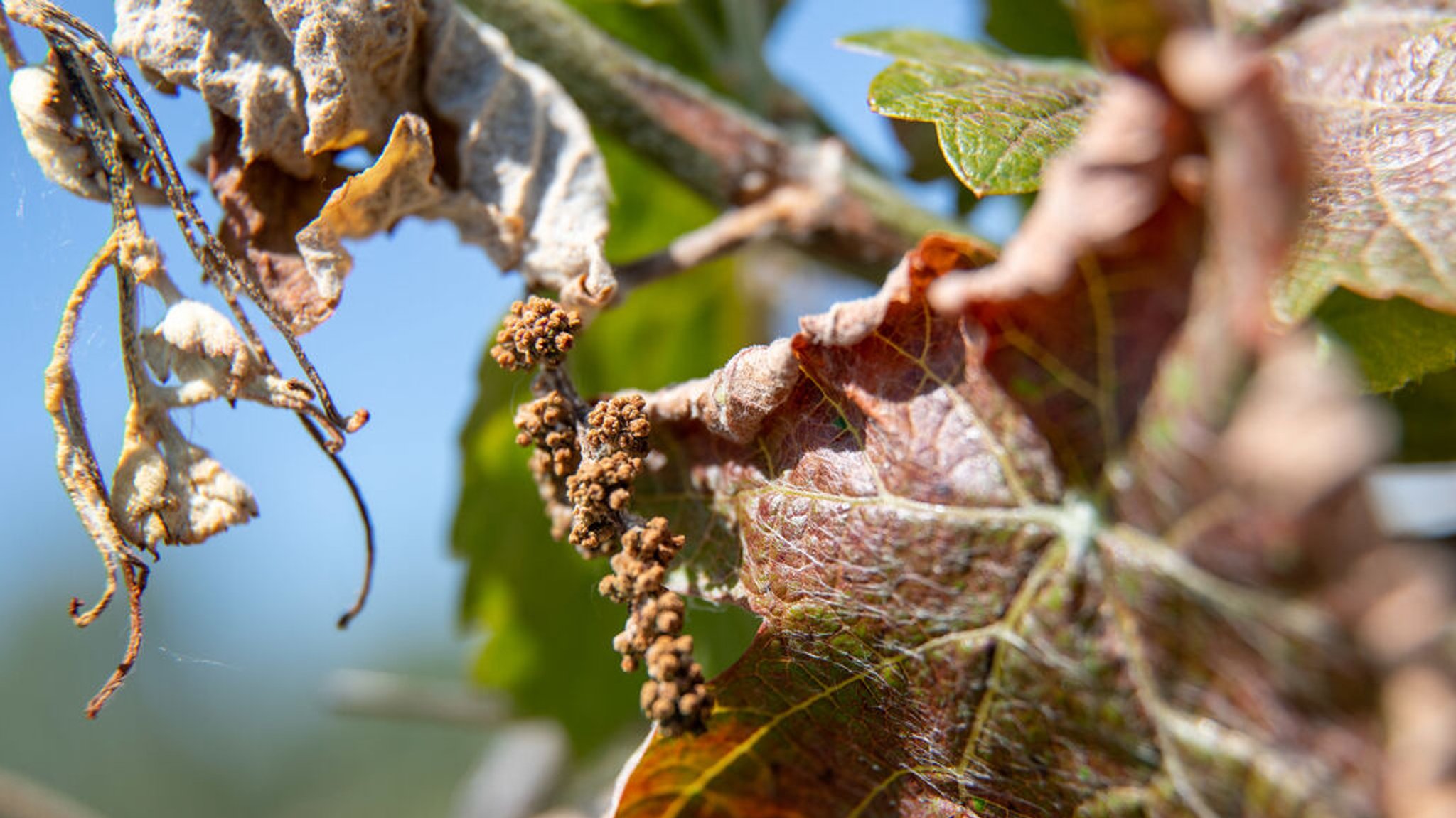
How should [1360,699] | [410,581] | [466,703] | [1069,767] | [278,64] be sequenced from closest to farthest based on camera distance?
[1360,699] → [1069,767] → [278,64] → [466,703] → [410,581]

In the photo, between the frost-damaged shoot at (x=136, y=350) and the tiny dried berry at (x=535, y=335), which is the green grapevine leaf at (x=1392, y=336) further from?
the frost-damaged shoot at (x=136, y=350)

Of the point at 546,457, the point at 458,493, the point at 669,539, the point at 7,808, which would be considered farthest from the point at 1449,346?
the point at 7,808

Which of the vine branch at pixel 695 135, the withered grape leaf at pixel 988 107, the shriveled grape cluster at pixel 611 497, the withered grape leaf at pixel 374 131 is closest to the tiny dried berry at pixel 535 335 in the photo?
the shriveled grape cluster at pixel 611 497

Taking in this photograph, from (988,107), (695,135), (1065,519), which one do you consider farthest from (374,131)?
(1065,519)

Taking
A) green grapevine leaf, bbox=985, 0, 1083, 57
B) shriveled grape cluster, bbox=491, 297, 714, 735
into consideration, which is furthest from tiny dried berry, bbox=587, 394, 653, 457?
green grapevine leaf, bbox=985, 0, 1083, 57

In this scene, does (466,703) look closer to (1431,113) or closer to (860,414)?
(860,414)
